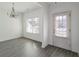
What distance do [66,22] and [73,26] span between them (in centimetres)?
45

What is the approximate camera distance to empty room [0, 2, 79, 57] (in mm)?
3076

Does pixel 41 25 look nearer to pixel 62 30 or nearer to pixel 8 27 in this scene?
pixel 62 30

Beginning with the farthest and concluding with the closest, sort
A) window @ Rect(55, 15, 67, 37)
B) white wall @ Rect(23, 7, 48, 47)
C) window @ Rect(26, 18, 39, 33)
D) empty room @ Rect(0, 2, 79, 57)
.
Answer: window @ Rect(26, 18, 39, 33) < white wall @ Rect(23, 7, 48, 47) < window @ Rect(55, 15, 67, 37) < empty room @ Rect(0, 2, 79, 57)

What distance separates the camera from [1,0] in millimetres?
3273

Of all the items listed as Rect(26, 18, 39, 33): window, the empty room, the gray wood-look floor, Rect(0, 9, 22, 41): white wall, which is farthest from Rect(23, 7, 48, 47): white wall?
Rect(0, 9, 22, 41): white wall

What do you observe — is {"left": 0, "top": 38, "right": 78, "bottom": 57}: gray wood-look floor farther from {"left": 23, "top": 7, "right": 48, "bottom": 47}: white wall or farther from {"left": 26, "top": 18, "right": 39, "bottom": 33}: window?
{"left": 26, "top": 18, "right": 39, "bottom": 33}: window

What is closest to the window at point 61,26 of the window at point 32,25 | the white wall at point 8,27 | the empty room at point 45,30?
the empty room at point 45,30

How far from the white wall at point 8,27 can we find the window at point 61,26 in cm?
421

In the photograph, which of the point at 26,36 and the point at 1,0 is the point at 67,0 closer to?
the point at 1,0

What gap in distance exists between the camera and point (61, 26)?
3713 mm

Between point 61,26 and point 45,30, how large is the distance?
0.98m

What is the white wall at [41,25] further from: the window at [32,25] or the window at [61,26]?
the window at [61,26]

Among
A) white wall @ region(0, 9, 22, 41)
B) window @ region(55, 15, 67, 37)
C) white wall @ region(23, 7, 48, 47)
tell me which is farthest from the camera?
white wall @ region(0, 9, 22, 41)

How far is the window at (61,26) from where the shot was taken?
354 cm
